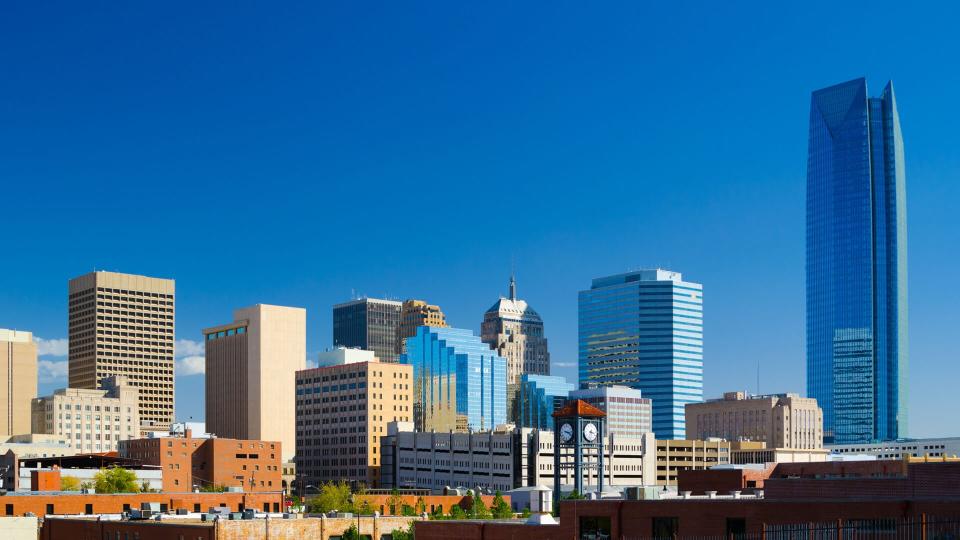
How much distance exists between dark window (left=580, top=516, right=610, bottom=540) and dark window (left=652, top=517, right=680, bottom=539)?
3190 mm

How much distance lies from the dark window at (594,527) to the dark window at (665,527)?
10.5 ft

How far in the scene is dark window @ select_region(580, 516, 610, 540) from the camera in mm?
73250

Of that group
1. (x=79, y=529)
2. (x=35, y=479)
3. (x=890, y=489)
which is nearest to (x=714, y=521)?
(x=890, y=489)

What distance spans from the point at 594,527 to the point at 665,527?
15.6 ft

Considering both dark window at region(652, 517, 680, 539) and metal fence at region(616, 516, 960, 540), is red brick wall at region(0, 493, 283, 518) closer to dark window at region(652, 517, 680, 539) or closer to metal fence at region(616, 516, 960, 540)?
dark window at region(652, 517, 680, 539)

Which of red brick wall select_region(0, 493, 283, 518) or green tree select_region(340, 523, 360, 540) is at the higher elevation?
green tree select_region(340, 523, 360, 540)

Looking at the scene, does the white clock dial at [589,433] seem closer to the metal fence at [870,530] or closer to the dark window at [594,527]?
the dark window at [594,527]

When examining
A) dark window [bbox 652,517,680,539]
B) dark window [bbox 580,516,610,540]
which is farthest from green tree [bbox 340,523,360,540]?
dark window [bbox 652,517,680,539]

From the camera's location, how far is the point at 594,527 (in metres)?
→ 73.8

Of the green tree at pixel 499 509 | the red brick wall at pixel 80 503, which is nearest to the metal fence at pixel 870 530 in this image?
the red brick wall at pixel 80 503

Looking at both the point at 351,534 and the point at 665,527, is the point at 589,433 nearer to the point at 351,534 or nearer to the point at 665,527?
the point at 351,534

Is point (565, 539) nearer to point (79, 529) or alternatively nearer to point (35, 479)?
point (79, 529)

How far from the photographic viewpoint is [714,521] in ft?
223

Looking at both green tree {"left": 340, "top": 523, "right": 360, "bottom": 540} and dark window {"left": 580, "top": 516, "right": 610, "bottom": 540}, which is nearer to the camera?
dark window {"left": 580, "top": 516, "right": 610, "bottom": 540}
